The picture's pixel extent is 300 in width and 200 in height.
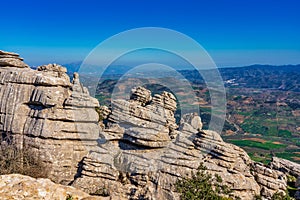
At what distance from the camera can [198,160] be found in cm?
2466

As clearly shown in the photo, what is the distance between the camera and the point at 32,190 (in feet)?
41.1

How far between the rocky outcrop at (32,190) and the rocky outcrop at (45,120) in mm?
10837

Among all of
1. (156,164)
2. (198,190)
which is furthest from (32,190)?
(156,164)

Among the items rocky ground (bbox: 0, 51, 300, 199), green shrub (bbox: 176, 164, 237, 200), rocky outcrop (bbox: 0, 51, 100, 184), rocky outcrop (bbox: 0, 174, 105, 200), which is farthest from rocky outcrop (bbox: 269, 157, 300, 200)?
rocky outcrop (bbox: 0, 174, 105, 200)

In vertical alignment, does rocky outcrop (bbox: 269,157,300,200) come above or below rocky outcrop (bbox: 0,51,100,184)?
below

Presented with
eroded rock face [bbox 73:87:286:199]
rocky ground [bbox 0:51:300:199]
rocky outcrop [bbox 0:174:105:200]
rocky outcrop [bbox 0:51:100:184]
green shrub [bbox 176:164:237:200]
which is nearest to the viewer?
rocky outcrop [bbox 0:174:105:200]

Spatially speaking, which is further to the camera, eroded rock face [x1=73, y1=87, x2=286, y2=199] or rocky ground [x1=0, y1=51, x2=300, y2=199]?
rocky ground [x1=0, y1=51, x2=300, y2=199]

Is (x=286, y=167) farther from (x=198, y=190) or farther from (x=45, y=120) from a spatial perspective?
(x=45, y=120)

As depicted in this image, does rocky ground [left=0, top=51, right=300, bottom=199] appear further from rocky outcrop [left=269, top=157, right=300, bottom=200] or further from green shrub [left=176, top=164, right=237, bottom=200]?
rocky outcrop [left=269, top=157, right=300, bottom=200]

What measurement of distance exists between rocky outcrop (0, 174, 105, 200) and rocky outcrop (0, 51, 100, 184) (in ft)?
35.6

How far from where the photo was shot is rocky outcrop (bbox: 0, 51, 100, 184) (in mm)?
23922

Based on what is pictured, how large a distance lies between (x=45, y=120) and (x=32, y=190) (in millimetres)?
12396

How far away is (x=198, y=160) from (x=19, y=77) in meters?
18.4

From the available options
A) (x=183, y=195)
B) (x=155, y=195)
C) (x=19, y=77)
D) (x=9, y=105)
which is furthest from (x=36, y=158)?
(x=183, y=195)
